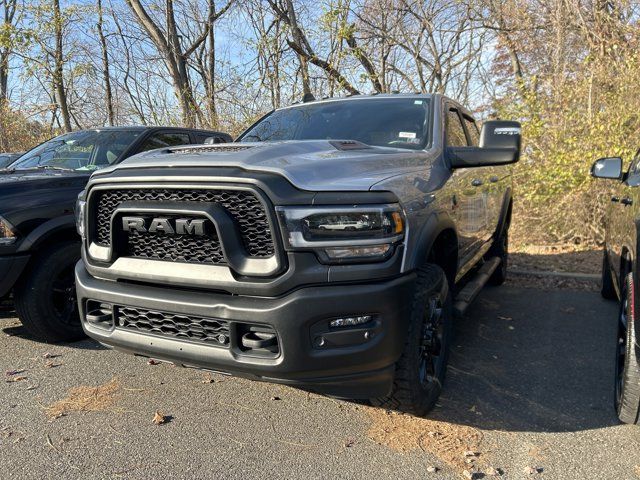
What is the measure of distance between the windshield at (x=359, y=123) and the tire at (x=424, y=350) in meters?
1.12

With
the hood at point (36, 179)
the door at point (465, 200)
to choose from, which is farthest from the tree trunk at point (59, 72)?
the door at point (465, 200)

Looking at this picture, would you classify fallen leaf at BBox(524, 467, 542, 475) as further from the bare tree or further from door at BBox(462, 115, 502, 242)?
the bare tree

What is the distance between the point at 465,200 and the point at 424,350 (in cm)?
140

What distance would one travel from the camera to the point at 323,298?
227cm

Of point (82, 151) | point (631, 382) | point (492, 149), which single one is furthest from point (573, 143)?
point (82, 151)

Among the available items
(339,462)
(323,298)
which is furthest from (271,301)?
(339,462)

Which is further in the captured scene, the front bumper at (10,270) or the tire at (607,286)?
the tire at (607,286)

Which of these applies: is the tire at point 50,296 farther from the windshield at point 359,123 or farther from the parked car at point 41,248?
the windshield at point 359,123

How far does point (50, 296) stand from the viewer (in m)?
3.94

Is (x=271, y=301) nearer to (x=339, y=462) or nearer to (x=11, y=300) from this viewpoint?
(x=339, y=462)

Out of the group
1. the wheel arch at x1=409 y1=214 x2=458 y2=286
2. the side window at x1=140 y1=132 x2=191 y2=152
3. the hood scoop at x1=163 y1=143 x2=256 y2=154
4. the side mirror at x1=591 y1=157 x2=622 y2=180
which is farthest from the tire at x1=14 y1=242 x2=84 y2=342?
the side mirror at x1=591 y1=157 x2=622 y2=180

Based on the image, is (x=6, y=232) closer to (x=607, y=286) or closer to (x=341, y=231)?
(x=341, y=231)

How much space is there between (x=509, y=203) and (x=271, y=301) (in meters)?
4.82

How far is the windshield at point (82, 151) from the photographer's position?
4992 millimetres
